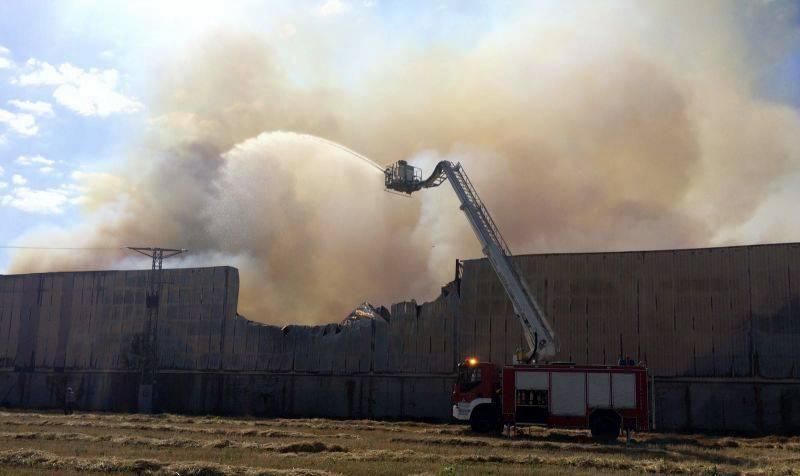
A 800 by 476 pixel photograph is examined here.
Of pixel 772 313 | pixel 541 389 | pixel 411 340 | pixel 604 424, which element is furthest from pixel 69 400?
pixel 772 313

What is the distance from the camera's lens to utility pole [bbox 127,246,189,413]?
137ft

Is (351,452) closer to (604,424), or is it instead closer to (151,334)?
(604,424)

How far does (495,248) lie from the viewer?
98.3 ft

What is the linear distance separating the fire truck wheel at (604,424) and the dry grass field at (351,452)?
0.46 m

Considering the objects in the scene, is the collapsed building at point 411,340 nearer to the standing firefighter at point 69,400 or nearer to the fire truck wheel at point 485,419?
the standing firefighter at point 69,400

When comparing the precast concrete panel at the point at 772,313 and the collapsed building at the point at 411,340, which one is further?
the collapsed building at the point at 411,340

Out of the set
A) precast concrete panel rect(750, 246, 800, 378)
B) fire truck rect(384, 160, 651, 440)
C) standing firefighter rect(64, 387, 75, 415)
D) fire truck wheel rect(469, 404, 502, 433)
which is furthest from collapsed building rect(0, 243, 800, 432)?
fire truck wheel rect(469, 404, 502, 433)

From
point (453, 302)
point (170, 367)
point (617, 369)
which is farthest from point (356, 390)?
point (617, 369)

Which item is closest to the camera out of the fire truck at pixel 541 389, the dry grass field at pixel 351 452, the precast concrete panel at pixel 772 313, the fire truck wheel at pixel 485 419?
the dry grass field at pixel 351 452

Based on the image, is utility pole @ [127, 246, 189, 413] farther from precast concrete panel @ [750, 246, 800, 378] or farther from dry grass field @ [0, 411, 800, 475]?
precast concrete panel @ [750, 246, 800, 378]

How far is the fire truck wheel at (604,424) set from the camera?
26375 millimetres

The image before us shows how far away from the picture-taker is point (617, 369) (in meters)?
26.4

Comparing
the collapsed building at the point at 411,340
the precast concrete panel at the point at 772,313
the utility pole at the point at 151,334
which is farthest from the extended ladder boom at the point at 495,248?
the utility pole at the point at 151,334

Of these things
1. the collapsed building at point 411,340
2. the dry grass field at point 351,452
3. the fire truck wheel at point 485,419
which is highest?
the collapsed building at point 411,340
